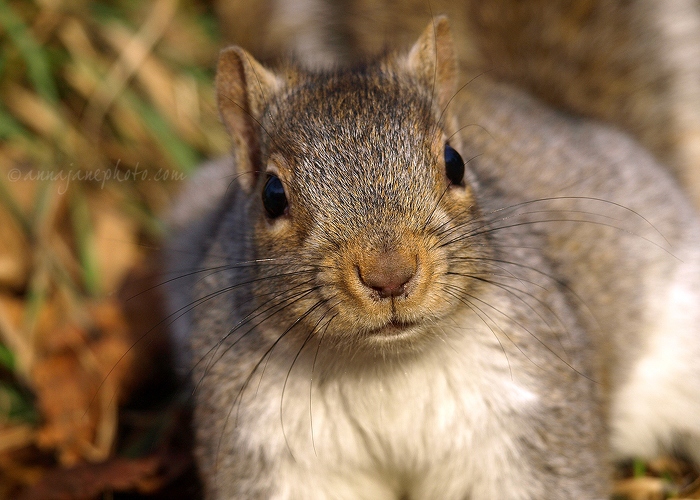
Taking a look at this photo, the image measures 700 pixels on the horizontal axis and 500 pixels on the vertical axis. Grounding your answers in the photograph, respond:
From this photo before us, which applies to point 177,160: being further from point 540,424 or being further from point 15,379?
point 540,424

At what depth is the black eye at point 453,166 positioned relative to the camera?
1.94m

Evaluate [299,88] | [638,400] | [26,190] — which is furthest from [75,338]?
[638,400]

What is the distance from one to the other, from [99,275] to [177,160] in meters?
0.63

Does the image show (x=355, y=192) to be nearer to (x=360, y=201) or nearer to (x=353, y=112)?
(x=360, y=201)

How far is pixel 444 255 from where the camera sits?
5.73 ft

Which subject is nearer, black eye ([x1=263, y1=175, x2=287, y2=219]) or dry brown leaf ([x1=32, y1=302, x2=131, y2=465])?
black eye ([x1=263, y1=175, x2=287, y2=219])

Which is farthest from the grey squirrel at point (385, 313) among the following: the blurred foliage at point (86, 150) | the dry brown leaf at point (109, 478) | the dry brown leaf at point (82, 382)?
the blurred foliage at point (86, 150)

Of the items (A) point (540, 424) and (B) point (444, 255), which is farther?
(A) point (540, 424)

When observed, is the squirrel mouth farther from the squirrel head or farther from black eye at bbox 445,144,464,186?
black eye at bbox 445,144,464,186

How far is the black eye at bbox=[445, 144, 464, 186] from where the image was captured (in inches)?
76.5

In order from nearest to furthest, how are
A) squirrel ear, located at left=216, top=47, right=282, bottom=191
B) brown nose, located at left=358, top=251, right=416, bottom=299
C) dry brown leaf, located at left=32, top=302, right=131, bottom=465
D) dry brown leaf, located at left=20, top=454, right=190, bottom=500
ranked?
1. brown nose, located at left=358, top=251, right=416, bottom=299
2. squirrel ear, located at left=216, top=47, right=282, bottom=191
3. dry brown leaf, located at left=20, top=454, right=190, bottom=500
4. dry brown leaf, located at left=32, top=302, right=131, bottom=465

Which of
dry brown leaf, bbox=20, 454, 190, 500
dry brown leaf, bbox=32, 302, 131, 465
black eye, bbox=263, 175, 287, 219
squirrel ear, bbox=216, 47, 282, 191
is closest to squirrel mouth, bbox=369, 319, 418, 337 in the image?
black eye, bbox=263, 175, 287, 219

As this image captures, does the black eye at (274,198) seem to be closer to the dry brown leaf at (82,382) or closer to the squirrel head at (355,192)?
the squirrel head at (355,192)

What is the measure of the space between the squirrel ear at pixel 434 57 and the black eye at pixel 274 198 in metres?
0.51
